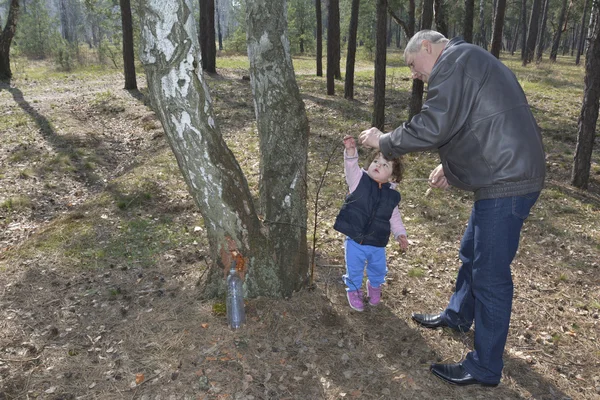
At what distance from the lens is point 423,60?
3.28 metres

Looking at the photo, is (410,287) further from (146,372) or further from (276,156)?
(146,372)

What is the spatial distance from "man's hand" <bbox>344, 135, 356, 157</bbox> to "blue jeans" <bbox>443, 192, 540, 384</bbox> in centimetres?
107

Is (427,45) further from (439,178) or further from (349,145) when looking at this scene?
(439,178)

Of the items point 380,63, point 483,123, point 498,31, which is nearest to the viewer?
point 483,123

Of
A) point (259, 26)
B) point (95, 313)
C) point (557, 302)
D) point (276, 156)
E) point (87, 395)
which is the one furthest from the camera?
point (557, 302)

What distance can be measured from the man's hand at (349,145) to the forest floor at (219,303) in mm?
1491

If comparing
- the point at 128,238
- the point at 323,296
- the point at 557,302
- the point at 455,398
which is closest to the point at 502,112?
the point at 455,398

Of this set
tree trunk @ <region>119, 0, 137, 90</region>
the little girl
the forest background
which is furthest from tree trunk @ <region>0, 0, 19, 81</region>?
the little girl

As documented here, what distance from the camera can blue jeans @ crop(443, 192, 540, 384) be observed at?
3139 millimetres

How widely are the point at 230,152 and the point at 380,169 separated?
136cm

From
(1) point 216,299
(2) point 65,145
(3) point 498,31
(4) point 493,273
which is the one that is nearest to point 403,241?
(4) point 493,273

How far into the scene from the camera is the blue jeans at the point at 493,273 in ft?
10.3

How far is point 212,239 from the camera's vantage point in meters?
3.97

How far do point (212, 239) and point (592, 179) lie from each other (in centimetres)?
844
